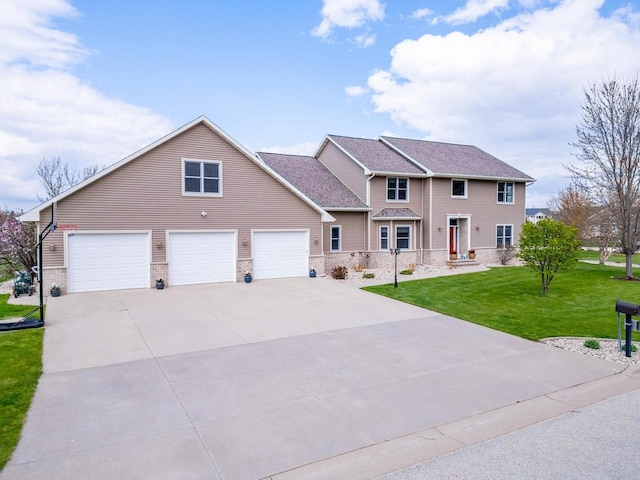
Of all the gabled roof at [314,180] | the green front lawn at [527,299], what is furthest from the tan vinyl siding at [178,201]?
the green front lawn at [527,299]

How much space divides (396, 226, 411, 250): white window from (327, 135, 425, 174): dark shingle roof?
3343 mm

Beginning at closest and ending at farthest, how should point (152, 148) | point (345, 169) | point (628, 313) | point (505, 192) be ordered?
point (628, 313) < point (152, 148) < point (345, 169) < point (505, 192)

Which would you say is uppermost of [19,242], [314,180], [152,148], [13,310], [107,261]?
[152,148]

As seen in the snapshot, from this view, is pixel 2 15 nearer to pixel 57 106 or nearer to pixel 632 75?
pixel 57 106

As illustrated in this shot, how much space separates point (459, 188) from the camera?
24797mm

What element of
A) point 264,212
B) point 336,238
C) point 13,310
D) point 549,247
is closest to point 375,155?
point 336,238

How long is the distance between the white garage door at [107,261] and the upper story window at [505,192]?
21918mm

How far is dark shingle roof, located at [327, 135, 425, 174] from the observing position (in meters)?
23.0

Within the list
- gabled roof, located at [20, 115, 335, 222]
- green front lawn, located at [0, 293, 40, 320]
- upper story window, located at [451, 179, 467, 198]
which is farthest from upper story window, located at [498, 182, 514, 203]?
green front lawn, located at [0, 293, 40, 320]

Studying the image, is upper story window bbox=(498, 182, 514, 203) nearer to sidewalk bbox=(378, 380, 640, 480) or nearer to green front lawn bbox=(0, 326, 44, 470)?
sidewalk bbox=(378, 380, 640, 480)

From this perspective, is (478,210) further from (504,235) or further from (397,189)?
(397,189)

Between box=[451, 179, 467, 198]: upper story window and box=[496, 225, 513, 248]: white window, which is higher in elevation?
box=[451, 179, 467, 198]: upper story window

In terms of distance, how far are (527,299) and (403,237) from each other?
9.97 metres

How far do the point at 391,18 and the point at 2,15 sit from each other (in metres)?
14.8
